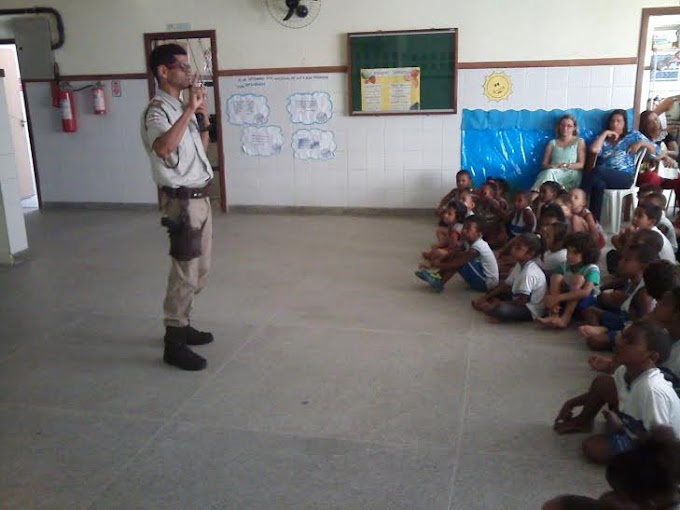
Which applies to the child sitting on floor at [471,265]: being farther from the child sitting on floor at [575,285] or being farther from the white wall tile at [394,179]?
the white wall tile at [394,179]

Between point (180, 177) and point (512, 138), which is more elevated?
point (180, 177)

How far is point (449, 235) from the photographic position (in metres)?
4.85

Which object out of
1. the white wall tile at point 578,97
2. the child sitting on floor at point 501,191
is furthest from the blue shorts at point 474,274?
the white wall tile at point 578,97

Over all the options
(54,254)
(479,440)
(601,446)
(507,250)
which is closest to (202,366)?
(479,440)

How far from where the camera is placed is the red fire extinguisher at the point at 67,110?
7289 millimetres

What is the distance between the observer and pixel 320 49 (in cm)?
664

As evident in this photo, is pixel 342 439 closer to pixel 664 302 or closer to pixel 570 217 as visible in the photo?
pixel 664 302

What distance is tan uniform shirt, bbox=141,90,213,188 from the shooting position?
285 cm

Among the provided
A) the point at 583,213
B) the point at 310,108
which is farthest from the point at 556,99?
the point at 310,108

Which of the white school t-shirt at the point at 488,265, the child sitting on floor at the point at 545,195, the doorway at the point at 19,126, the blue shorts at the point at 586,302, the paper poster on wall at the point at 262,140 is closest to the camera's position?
the blue shorts at the point at 586,302

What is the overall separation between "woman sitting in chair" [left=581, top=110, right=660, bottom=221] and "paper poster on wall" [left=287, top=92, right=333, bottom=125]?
2690 millimetres

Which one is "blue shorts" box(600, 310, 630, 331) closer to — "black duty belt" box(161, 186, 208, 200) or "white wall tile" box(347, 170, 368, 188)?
"black duty belt" box(161, 186, 208, 200)

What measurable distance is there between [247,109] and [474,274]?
3855mm

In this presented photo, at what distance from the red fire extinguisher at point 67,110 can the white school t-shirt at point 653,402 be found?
275 inches
